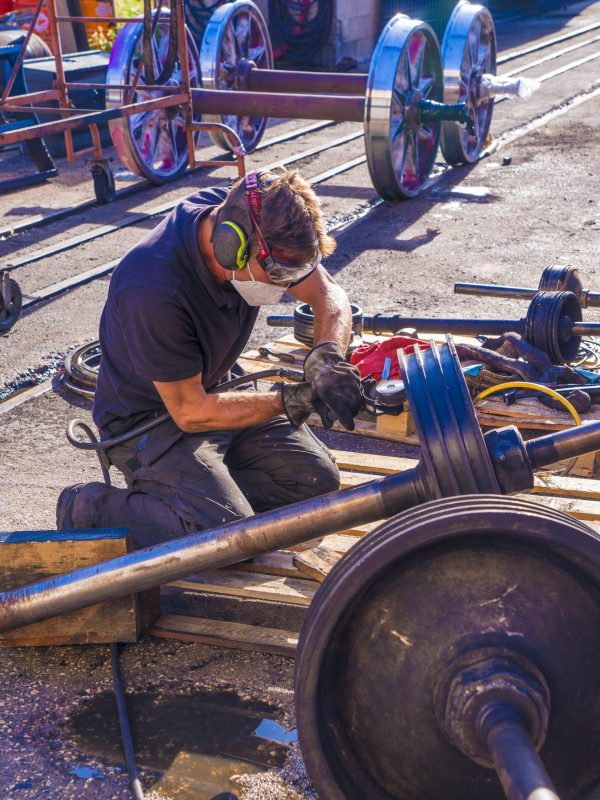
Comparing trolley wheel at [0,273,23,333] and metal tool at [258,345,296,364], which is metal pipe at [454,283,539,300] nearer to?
metal tool at [258,345,296,364]

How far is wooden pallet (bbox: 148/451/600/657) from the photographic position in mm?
2906

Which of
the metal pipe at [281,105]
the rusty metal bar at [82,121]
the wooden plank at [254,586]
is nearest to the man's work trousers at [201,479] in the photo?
the wooden plank at [254,586]

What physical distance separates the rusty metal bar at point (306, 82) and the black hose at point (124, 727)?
22.0 ft

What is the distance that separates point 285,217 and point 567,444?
1039 millimetres

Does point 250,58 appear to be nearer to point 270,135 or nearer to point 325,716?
point 270,135

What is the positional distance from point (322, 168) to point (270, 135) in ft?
5.58

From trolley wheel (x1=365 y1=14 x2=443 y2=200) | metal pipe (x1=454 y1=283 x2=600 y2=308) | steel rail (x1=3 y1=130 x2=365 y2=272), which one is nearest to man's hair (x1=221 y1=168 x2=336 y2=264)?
metal pipe (x1=454 y1=283 x2=600 y2=308)

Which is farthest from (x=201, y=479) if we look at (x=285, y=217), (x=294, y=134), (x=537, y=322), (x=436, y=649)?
(x=294, y=134)

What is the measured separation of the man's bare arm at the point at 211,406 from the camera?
3021mm

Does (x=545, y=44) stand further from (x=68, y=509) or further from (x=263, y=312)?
(x=68, y=509)

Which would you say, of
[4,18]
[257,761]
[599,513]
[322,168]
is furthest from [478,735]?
[4,18]

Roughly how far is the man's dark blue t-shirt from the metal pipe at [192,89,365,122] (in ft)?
15.7

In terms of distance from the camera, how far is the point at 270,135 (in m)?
10.6

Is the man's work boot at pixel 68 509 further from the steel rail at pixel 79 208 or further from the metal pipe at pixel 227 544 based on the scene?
the steel rail at pixel 79 208
